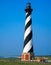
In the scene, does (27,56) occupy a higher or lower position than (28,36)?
lower

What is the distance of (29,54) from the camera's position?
33812 millimetres

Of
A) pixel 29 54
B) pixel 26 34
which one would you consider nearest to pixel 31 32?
pixel 26 34

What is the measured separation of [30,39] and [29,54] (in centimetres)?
218

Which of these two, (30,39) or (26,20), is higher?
(26,20)

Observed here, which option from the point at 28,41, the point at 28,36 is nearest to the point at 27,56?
the point at 28,41

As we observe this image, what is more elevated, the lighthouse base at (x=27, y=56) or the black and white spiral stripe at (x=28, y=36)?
the black and white spiral stripe at (x=28, y=36)

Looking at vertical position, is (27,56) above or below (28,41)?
below

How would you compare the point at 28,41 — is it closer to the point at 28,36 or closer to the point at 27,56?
the point at 28,36

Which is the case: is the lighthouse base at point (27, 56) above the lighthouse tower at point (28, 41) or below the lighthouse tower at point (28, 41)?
below

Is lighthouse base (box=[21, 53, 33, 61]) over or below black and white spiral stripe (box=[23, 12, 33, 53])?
below

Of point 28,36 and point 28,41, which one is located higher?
point 28,36

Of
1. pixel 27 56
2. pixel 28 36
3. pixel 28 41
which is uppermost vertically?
pixel 28 36

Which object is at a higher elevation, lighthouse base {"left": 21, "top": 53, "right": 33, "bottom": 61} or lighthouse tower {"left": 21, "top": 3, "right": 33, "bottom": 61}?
lighthouse tower {"left": 21, "top": 3, "right": 33, "bottom": 61}

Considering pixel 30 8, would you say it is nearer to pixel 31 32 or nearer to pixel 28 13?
pixel 28 13
